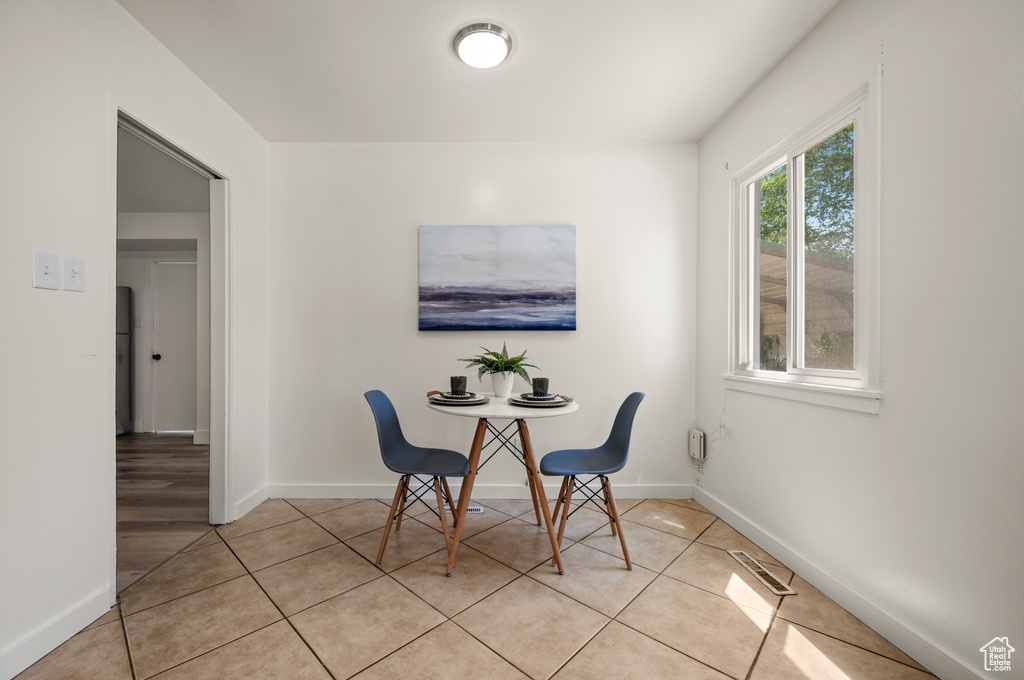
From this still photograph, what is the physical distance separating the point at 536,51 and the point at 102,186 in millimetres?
1986

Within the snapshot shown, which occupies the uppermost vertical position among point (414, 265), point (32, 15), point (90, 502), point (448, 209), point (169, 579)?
point (32, 15)

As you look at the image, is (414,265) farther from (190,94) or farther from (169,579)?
(169,579)

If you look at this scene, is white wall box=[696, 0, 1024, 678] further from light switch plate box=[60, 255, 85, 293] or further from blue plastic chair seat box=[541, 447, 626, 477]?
light switch plate box=[60, 255, 85, 293]

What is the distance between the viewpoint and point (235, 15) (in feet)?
6.00

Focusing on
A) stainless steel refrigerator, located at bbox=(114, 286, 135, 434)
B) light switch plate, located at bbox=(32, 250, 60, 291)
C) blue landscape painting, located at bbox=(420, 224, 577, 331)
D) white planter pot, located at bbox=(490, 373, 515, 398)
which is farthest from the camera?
stainless steel refrigerator, located at bbox=(114, 286, 135, 434)

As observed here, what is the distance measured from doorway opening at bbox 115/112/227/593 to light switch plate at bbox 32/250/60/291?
2.55 ft

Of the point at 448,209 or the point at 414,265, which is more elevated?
the point at 448,209

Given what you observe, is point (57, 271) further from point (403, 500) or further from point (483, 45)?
point (483, 45)

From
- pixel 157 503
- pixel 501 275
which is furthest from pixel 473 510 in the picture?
pixel 157 503

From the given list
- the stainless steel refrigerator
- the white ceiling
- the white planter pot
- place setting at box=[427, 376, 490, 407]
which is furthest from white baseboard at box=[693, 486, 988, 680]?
the stainless steel refrigerator

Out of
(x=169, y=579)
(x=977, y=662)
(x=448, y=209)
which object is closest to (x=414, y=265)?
(x=448, y=209)

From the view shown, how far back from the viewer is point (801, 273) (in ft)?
6.98

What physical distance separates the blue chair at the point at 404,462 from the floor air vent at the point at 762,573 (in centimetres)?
146

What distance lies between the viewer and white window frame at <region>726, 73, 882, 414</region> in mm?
1641
